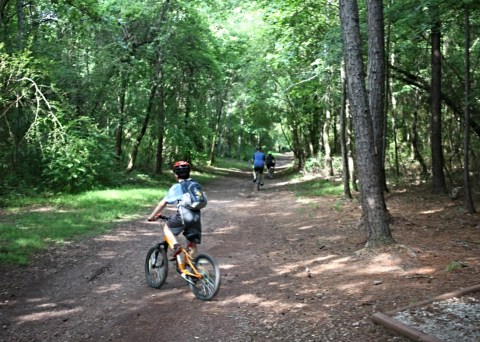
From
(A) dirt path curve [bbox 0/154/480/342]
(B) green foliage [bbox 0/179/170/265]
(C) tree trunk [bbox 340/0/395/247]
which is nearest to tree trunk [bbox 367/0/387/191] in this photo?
(C) tree trunk [bbox 340/0/395/247]

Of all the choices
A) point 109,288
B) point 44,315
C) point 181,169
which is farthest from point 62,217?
point 181,169

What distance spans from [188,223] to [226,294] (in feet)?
3.92

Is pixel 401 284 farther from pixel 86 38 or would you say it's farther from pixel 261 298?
pixel 86 38

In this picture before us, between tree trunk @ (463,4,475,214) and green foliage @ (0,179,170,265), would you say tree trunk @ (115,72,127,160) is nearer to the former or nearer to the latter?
green foliage @ (0,179,170,265)

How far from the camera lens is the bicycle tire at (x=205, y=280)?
19.1ft

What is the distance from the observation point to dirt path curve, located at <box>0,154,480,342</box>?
498 centimetres

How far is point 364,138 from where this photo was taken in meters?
7.78

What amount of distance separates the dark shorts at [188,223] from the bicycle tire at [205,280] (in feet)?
1.04

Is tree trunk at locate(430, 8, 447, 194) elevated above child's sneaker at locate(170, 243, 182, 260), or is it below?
above

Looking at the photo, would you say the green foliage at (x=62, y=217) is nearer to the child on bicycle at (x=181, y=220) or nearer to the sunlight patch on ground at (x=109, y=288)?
the sunlight patch on ground at (x=109, y=288)

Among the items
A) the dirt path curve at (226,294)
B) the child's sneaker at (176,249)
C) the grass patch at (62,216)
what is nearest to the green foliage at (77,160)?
the grass patch at (62,216)

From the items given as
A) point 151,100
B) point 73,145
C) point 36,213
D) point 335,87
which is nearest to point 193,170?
point 151,100

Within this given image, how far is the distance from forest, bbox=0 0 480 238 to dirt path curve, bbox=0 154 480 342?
A: 1726 mm

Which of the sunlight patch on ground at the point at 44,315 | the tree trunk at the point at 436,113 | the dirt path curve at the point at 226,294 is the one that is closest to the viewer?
the dirt path curve at the point at 226,294
